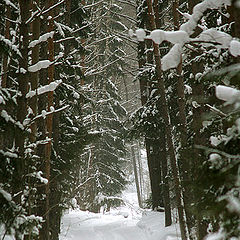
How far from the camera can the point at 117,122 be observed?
20375mm

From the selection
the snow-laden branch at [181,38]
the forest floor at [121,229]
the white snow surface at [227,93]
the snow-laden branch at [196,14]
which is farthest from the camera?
the forest floor at [121,229]

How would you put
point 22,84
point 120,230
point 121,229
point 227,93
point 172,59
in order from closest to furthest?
point 227,93 → point 172,59 → point 22,84 → point 120,230 → point 121,229

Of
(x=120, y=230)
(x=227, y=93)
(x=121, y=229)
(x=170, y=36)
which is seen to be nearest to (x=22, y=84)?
(x=170, y=36)

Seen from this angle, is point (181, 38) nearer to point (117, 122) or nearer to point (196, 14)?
point (196, 14)

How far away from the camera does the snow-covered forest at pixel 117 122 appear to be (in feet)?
Result: 8.28

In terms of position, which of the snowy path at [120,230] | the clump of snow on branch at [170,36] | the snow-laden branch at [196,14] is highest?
the snow-laden branch at [196,14]

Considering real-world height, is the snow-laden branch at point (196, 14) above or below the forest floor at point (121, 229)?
above

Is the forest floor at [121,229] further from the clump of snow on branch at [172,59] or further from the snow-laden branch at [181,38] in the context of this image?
the clump of snow on branch at [172,59]

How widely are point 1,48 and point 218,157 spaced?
2.87m

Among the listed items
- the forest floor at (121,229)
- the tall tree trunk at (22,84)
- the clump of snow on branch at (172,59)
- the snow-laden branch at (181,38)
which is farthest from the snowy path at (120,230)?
the clump of snow on branch at (172,59)

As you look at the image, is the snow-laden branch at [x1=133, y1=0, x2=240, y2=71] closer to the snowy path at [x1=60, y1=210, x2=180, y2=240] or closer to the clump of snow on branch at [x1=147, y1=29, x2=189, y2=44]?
the clump of snow on branch at [x1=147, y1=29, x2=189, y2=44]

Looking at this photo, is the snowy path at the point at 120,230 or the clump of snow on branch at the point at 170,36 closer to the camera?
the clump of snow on branch at the point at 170,36

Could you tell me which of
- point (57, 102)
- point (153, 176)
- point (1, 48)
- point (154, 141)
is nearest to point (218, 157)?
point (1, 48)

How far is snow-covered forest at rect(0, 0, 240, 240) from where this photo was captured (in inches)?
99.3
